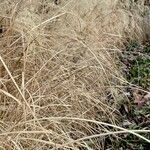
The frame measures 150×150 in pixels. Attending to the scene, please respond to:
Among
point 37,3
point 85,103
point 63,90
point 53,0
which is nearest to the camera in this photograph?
point 63,90

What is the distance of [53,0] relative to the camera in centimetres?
423

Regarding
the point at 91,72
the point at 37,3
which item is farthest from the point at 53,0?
the point at 91,72

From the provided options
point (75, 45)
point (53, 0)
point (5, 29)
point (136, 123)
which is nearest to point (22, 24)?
point (5, 29)

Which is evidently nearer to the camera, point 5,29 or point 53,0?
point 5,29

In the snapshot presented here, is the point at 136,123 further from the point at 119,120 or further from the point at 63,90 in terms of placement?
the point at 63,90

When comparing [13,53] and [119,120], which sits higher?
[13,53]

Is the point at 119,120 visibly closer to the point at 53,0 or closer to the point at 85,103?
the point at 85,103

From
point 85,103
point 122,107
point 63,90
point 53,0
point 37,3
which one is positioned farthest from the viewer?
point 53,0

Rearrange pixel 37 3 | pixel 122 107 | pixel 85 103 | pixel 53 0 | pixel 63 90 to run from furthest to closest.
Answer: pixel 53 0, pixel 37 3, pixel 122 107, pixel 85 103, pixel 63 90

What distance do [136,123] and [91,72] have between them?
45cm

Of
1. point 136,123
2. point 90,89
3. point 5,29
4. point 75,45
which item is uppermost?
point 5,29

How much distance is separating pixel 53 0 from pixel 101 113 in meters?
1.58

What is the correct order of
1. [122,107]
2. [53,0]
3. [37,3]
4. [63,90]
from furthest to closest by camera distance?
[53,0], [37,3], [122,107], [63,90]

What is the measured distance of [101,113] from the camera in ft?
9.83
